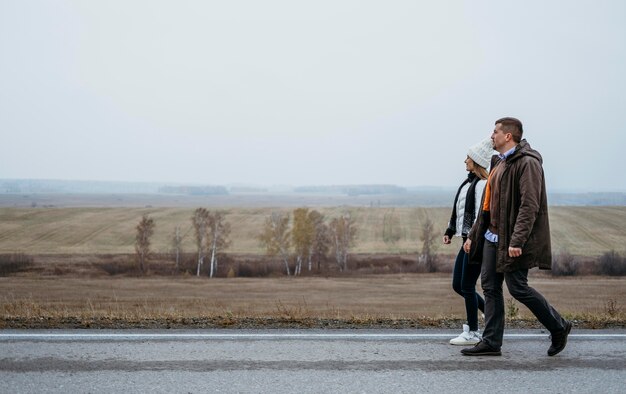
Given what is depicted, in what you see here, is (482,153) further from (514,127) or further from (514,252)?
(514,252)

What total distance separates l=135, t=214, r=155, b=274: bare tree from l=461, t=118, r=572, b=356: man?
66389 mm

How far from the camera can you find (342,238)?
273 feet

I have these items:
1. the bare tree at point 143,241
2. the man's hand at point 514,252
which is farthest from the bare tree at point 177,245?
the man's hand at point 514,252

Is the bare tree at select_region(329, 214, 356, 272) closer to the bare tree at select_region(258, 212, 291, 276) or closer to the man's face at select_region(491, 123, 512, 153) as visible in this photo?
the bare tree at select_region(258, 212, 291, 276)

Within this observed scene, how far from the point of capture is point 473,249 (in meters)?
6.30

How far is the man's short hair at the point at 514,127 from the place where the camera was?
6070mm

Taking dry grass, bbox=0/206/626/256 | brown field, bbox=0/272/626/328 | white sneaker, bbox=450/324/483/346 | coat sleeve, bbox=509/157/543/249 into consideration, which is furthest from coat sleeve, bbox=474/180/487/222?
dry grass, bbox=0/206/626/256

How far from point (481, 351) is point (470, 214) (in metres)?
1.44

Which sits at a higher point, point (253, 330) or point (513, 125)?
point (513, 125)

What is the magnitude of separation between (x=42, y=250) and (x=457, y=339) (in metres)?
65.8

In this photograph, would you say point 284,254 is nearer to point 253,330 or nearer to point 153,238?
point 153,238

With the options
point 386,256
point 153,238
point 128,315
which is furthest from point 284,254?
point 128,315

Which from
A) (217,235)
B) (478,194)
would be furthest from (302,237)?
(478,194)

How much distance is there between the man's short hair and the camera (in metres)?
6.07
